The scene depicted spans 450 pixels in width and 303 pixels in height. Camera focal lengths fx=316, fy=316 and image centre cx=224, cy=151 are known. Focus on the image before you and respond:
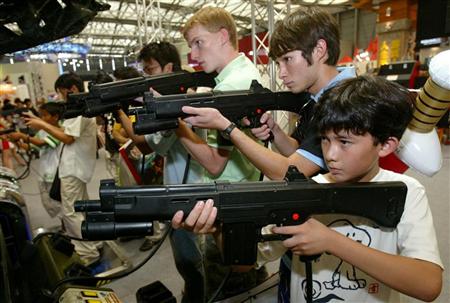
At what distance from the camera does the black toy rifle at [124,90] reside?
5.70ft

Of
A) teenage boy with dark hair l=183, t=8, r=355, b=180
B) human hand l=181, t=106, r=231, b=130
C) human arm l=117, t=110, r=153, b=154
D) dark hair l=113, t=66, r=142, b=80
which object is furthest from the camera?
dark hair l=113, t=66, r=142, b=80

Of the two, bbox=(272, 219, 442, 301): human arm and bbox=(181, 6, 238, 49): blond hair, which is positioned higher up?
bbox=(181, 6, 238, 49): blond hair

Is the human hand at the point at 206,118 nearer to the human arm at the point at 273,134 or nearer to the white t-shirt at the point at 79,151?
the human arm at the point at 273,134

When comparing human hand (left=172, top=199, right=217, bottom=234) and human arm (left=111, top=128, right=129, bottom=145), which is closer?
human hand (left=172, top=199, right=217, bottom=234)

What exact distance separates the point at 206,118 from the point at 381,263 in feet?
2.53

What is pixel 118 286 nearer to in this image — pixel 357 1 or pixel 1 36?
pixel 1 36

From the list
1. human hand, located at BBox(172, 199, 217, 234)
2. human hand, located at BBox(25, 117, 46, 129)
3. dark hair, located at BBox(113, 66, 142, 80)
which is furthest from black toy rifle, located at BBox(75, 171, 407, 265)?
human hand, located at BBox(25, 117, 46, 129)

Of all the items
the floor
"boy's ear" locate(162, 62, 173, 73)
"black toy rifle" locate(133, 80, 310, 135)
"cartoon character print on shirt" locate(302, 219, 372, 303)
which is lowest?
the floor

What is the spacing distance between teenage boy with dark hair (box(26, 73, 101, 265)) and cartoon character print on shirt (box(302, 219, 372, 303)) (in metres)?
2.28

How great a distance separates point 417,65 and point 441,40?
99cm

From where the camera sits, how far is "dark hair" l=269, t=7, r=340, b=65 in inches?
42.8

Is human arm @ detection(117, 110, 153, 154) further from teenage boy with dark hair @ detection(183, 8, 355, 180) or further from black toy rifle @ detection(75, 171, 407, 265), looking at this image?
black toy rifle @ detection(75, 171, 407, 265)

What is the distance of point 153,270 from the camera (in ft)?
8.79

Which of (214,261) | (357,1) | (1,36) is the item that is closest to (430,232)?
(214,261)
